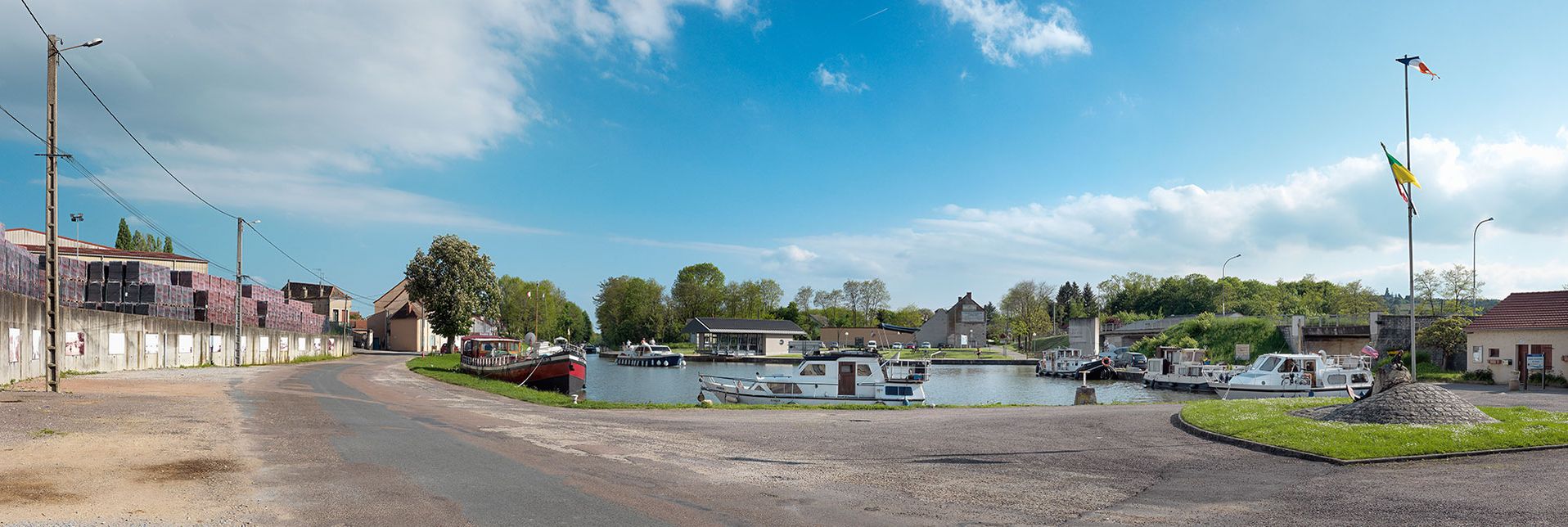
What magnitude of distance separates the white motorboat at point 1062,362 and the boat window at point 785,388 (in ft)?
145

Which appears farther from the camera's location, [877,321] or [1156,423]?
[877,321]

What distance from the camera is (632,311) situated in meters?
138

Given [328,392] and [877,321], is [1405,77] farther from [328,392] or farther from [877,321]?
[877,321]

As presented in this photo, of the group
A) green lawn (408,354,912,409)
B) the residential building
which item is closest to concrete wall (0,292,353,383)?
green lawn (408,354,912,409)

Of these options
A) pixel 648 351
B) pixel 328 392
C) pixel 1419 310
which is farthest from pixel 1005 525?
pixel 648 351

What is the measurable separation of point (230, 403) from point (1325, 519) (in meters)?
22.7

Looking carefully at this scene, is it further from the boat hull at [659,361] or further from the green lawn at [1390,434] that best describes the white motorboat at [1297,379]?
the boat hull at [659,361]

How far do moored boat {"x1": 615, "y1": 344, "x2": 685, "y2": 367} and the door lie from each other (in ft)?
195

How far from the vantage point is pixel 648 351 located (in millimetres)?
Result: 96688

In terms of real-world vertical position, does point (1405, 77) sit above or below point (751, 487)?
above

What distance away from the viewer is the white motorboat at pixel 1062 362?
72.0 meters

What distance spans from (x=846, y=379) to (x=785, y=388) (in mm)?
2416

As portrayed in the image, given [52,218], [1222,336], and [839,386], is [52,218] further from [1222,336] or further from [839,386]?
[1222,336]

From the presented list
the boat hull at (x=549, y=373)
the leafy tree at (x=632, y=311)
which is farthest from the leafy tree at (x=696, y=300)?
the boat hull at (x=549, y=373)
